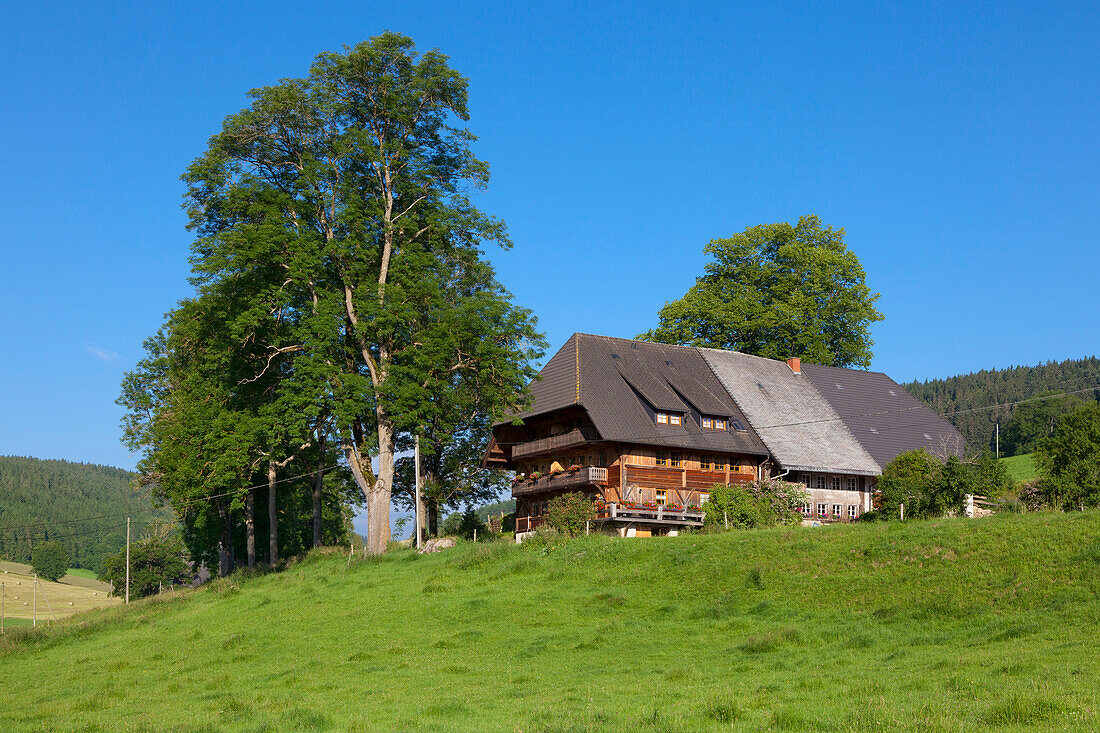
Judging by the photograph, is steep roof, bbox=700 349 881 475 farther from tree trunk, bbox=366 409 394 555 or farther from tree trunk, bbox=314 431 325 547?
tree trunk, bbox=314 431 325 547

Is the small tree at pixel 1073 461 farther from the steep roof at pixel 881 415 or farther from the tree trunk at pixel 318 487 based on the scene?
the tree trunk at pixel 318 487

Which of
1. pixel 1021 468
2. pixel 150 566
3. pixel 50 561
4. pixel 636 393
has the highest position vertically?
pixel 636 393

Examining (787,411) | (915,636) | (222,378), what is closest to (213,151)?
(222,378)

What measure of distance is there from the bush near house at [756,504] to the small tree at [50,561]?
4998 inches

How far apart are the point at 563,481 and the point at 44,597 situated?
79.1m

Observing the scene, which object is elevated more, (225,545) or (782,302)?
(782,302)

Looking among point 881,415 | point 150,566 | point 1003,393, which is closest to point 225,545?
point 150,566

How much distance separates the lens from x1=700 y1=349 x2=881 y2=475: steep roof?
167ft

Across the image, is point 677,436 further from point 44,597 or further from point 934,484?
point 44,597

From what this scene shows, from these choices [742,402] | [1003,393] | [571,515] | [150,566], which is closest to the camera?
[571,515]

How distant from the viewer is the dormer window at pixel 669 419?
160 feet

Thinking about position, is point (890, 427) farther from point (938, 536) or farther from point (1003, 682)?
point (1003, 682)

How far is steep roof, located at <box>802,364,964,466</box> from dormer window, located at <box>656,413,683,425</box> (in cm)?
1219

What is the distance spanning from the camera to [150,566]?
290 ft
